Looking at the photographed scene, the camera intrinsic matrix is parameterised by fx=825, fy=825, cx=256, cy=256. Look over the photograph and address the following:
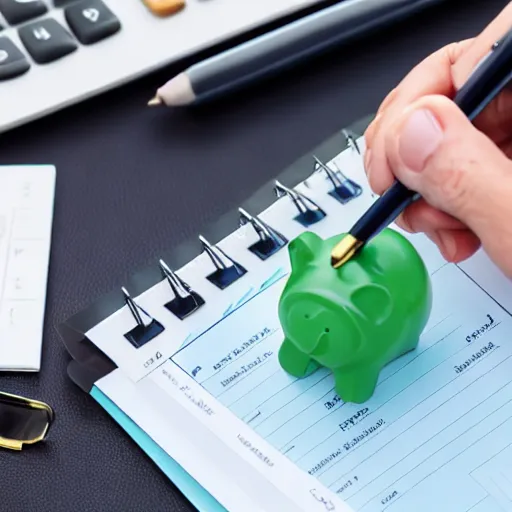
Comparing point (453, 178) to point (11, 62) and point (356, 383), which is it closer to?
point (356, 383)

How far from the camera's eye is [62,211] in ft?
1.59

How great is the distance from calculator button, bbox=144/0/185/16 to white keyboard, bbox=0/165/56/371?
129mm

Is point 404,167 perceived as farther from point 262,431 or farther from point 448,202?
point 262,431

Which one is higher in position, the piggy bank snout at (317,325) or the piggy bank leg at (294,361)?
the piggy bank snout at (317,325)

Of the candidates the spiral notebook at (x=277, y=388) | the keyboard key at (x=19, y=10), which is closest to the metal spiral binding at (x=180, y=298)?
the spiral notebook at (x=277, y=388)

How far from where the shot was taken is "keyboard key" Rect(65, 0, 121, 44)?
1.74 ft

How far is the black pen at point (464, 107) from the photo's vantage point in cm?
37

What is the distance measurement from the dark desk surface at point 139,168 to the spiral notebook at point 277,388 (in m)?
0.01

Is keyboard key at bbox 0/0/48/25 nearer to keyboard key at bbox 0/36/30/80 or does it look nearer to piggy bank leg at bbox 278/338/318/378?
keyboard key at bbox 0/36/30/80

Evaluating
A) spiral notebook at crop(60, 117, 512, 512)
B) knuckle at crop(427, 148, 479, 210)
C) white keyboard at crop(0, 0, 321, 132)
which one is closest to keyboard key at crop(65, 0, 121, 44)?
white keyboard at crop(0, 0, 321, 132)

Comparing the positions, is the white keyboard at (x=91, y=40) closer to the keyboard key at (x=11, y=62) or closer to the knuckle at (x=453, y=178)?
the keyboard key at (x=11, y=62)

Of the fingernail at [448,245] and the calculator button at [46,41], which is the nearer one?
the fingernail at [448,245]

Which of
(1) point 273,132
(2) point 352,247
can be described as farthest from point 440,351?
(1) point 273,132

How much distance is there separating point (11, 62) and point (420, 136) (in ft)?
0.93
